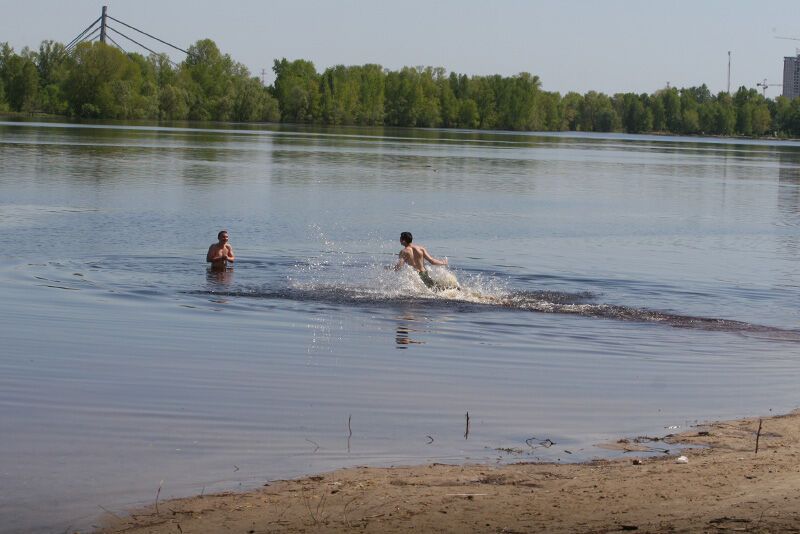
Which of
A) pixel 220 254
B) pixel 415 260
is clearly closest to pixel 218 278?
pixel 220 254

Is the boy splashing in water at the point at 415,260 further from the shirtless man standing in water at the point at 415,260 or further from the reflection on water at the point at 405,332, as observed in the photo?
the reflection on water at the point at 405,332

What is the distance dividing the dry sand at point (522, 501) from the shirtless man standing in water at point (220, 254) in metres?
14.8

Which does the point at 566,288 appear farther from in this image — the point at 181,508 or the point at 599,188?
the point at 599,188

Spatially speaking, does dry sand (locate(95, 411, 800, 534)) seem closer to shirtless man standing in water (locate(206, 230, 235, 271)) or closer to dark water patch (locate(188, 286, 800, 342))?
dark water patch (locate(188, 286, 800, 342))

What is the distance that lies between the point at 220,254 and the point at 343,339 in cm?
764

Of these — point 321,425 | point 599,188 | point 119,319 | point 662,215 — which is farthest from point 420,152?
point 321,425

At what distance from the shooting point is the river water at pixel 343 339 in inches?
412

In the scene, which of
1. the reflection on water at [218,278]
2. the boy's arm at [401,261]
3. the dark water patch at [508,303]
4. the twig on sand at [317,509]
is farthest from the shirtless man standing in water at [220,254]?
the twig on sand at [317,509]

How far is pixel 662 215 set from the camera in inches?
1780

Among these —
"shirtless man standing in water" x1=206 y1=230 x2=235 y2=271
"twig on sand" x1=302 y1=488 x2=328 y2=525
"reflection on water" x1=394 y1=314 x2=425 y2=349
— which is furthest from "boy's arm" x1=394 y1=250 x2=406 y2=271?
"twig on sand" x1=302 y1=488 x2=328 y2=525

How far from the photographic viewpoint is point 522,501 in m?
8.27

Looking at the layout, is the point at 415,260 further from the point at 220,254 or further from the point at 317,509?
the point at 317,509

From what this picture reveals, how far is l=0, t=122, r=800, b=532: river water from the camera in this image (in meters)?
10.5

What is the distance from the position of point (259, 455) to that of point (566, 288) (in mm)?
14965
